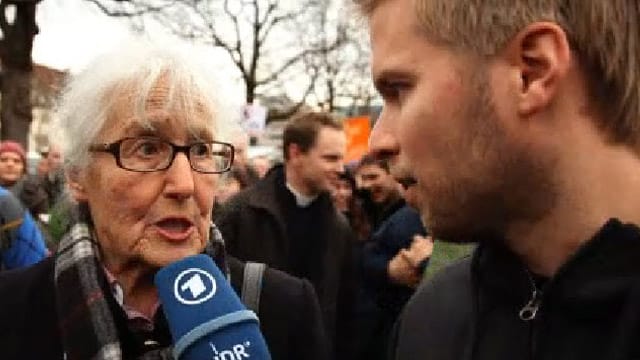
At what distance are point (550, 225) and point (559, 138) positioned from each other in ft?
0.44

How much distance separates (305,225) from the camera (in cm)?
515

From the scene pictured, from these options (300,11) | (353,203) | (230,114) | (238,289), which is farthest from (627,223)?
(300,11)

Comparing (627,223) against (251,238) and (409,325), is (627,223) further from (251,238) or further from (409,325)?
(251,238)

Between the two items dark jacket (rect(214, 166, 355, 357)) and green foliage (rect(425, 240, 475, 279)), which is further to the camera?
dark jacket (rect(214, 166, 355, 357))

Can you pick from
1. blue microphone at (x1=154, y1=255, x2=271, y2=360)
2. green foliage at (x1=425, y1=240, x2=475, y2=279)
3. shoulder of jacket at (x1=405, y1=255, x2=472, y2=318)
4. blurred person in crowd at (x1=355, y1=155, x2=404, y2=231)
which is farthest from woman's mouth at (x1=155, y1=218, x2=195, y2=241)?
blurred person in crowd at (x1=355, y1=155, x2=404, y2=231)

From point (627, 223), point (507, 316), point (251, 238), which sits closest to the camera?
point (627, 223)

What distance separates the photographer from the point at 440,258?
2.60 m

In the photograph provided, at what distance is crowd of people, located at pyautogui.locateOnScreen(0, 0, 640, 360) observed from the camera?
1.28 metres

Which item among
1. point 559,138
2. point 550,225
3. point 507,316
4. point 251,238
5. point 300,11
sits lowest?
point 251,238

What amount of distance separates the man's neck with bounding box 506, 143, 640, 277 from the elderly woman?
96cm

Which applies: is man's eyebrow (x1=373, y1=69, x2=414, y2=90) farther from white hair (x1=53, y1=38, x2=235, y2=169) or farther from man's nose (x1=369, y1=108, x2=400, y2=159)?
white hair (x1=53, y1=38, x2=235, y2=169)

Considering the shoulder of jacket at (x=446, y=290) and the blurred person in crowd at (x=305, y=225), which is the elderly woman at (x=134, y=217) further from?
the blurred person in crowd at (x=305, y=225)

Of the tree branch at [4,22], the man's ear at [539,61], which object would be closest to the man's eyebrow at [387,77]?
the man's ear at [539,61]

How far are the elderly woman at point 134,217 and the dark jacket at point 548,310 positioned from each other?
26.8 inches
